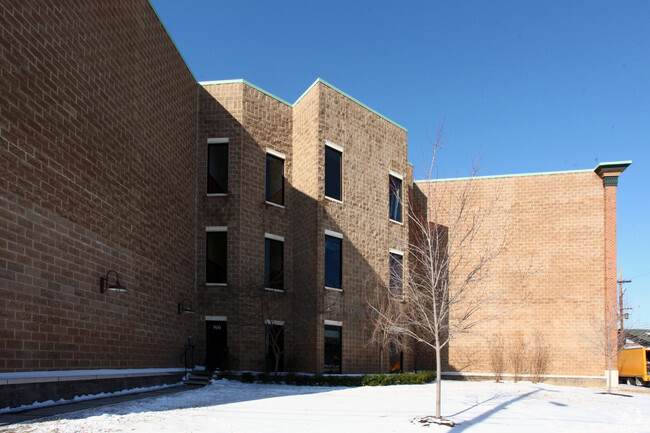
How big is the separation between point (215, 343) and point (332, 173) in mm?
7632

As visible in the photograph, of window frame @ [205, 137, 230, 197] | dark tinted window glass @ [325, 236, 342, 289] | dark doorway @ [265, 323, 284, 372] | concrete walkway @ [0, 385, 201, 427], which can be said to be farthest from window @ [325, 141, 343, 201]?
concrete walkway @ [0, 385, 201, 427]

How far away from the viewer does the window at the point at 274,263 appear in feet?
65.3

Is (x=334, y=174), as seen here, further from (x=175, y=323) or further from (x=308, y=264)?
(x=175, y=323)

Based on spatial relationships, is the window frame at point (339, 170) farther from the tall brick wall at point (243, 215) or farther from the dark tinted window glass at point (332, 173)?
the tall brick wall at point (243, 215)

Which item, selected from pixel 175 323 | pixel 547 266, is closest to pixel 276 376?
pixel 175 323

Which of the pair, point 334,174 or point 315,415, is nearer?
point 315,415

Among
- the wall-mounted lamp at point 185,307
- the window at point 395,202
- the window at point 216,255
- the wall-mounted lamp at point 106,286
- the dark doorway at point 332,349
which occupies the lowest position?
the dark doorway at point 332,349

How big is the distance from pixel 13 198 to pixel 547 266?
2189 centimetres

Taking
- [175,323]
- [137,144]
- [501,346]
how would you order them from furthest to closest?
[501,346] < [175,323] < [137,144]

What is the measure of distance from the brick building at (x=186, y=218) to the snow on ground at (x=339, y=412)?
187 cm

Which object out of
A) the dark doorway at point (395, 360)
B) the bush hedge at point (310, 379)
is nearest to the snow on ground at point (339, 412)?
the bush hedge at point (310, 379)

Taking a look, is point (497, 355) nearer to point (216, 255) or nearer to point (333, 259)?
point (333, 259)

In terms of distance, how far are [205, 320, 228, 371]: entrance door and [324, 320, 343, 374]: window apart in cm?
359

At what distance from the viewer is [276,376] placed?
17.6 metres
